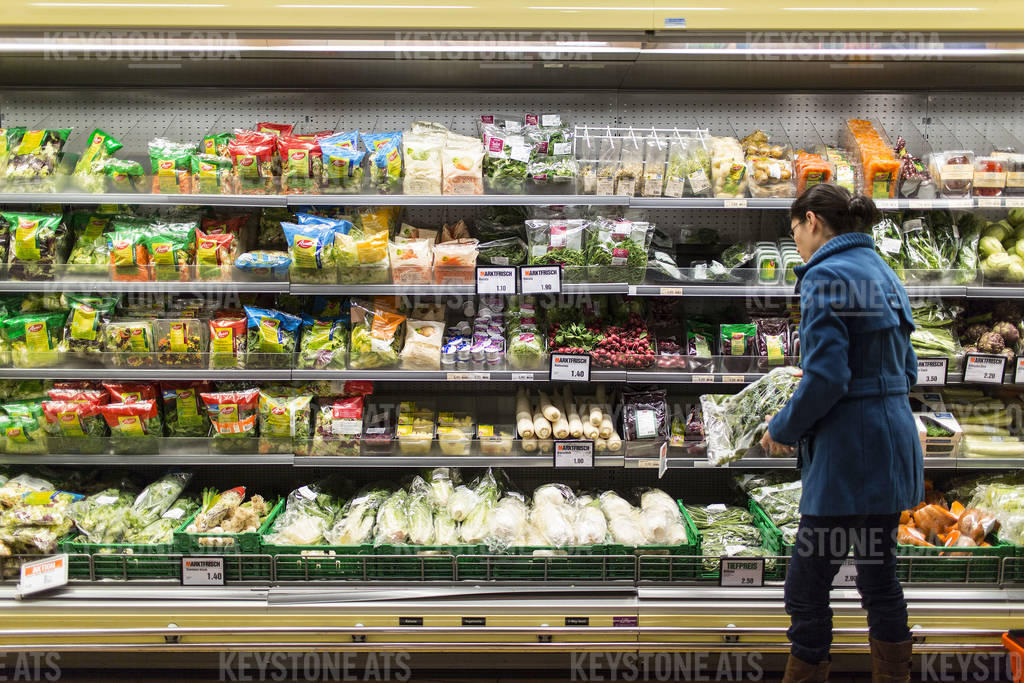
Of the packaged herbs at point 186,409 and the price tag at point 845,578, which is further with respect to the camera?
the packaged herbs at point 186,409

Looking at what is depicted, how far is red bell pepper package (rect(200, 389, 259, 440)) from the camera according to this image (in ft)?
9.61

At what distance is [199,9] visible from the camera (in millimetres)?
2527

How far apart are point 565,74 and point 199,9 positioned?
144cm

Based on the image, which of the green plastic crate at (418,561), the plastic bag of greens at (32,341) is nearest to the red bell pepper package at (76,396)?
the plastic bag of greens at (32,341)

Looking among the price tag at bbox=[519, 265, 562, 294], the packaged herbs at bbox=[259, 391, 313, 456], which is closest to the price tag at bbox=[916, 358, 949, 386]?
the price tag at bbox=[519, 265, 562, 294]

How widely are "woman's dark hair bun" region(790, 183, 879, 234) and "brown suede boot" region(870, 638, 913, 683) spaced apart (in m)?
1.34

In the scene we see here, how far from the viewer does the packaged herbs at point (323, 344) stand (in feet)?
9.65

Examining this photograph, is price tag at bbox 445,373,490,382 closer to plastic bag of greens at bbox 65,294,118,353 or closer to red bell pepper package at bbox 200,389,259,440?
red bell pepper package at bbox 200,389,259,440

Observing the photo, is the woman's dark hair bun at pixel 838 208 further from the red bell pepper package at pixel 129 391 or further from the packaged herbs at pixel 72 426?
the packaged herbs at pixel 72 426

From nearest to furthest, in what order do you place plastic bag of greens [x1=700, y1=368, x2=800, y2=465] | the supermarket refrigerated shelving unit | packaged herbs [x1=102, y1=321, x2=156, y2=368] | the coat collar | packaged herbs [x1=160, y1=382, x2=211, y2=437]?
the coat collar → plastic bag of greens [x1=700, y1=368, x2=800, y2=465] → the supermarket refrigerated shelving unit → packaged herbs [x1=102, y1=321, x2=156, y2=368] → packaged herbs [x1=160, y1=382, x2=211, y2=437]

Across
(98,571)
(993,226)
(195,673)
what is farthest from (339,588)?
(993,226)

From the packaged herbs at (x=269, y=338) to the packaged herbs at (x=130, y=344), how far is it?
1.31 ft

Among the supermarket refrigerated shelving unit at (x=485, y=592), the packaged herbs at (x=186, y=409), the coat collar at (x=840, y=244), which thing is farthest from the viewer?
the packaged herbs at (x=186, y=409)

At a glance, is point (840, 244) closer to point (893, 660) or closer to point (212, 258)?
point (893, 660)
